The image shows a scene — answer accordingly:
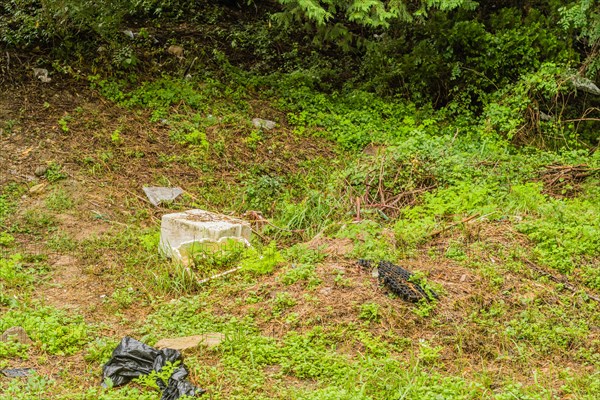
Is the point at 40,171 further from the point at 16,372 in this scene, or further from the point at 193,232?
the point at 16,372

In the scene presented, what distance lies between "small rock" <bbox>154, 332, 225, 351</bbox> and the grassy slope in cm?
8

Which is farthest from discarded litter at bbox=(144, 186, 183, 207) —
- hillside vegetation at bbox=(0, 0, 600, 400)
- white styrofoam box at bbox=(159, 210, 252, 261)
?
white styrofoam box at bbox=(159, 210, 252, 261)

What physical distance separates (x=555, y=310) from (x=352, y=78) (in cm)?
574

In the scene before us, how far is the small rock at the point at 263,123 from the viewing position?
8758mm

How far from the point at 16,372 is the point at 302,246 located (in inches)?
100

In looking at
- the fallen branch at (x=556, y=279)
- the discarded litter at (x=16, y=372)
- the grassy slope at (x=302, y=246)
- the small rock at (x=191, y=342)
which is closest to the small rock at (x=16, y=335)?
the grassy slope at (x=302, y=246)

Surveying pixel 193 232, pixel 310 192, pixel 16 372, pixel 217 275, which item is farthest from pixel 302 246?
pixel 16 372

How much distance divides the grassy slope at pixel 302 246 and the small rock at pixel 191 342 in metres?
0.08

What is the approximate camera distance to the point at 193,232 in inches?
235

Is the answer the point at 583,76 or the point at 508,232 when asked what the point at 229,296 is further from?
the point at 583,76

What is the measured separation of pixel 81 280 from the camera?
5836mm

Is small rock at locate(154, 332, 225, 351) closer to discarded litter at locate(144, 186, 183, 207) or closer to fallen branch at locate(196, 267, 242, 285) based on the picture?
fallen branch at locate(196, 267, 242, 285)

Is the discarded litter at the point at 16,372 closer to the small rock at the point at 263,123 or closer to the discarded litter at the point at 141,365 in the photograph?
the discarded litter at the point at 141,365

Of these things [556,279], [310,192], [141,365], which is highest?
[556,279]
